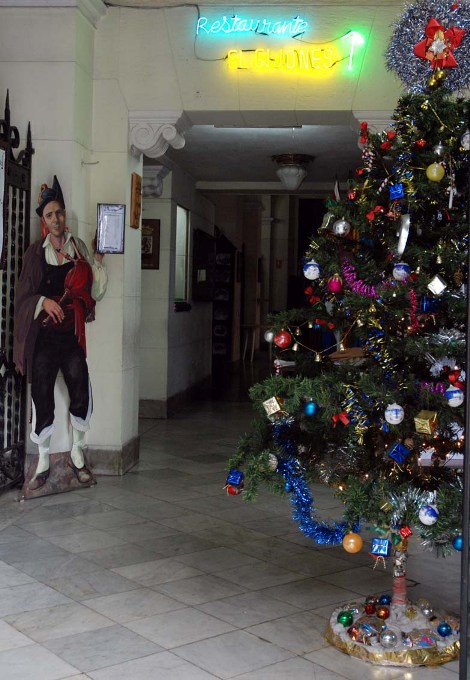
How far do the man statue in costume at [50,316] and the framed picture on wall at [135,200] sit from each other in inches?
29.6

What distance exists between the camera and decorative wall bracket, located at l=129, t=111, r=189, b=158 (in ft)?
20.3

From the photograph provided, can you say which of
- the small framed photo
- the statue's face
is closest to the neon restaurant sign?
the small framed photo

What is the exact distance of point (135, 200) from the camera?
6.53 metres

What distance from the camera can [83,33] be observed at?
235 inches

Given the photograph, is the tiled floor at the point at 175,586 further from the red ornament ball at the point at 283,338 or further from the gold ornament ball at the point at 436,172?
the gold ornament ball at the point at 436,172

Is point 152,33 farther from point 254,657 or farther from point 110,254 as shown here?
point 254,657

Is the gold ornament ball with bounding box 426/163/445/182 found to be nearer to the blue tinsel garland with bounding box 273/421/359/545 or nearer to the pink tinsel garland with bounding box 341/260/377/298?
the pink tinsel garland with bounding box 341/260/377/298

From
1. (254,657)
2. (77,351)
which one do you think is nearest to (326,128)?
(77,351)

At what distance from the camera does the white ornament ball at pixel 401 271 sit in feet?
10.2

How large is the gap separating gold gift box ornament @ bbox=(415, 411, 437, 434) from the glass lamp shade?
6.67 m

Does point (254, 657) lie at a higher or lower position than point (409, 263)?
lower

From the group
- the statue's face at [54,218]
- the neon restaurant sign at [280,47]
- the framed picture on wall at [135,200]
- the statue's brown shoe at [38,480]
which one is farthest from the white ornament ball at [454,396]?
the framed picture on wall at [135,200]

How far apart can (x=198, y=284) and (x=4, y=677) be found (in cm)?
851

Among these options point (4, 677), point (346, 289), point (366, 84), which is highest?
point (366, 84)
